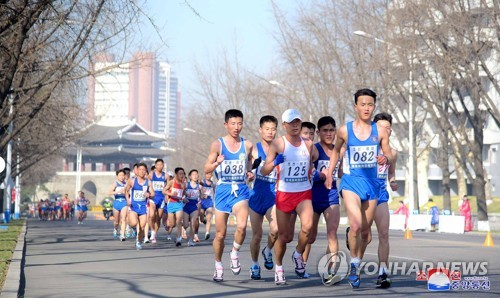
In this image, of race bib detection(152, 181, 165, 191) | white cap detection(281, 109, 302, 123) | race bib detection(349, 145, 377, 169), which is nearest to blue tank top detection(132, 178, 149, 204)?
race bib detection(152, 181, 165, 191)

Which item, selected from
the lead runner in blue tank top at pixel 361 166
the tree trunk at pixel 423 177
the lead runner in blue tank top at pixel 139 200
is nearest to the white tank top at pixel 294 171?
the lead runner in blue tank top at pixel 361 166

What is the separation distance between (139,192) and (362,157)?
11.5 metres

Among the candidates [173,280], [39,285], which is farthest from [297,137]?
[39,285]

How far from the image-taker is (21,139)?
5097cm

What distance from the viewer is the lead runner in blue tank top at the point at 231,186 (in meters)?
14.0

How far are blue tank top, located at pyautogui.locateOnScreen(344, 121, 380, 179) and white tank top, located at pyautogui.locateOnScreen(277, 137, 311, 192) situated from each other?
0.53 metres

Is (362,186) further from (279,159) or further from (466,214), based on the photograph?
(466,214)

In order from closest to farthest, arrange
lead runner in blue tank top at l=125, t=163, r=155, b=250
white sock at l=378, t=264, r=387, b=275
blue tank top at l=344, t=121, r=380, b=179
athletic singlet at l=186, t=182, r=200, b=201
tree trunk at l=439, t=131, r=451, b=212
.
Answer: white sock at l=378, t=264, r=387, b=275 → blue tank top at l=344, t=121, r=380, b=179 → lead runner in blue tank top at l=125, t=163, r=155, b=250 → athletic singlet at l=186, t=182, r=200, b=201 → tree trunk at l=439, t=131, r=451, b=212

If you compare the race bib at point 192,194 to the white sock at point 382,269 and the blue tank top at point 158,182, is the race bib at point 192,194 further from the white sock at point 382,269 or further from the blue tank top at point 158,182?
the white sock at point 382,269

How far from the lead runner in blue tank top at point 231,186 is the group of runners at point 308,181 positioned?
0.04 ft

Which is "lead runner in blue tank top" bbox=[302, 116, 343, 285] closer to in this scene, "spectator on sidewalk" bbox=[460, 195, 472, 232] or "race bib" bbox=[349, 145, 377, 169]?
"race bib" bbox=[349, 145, 377, 169]

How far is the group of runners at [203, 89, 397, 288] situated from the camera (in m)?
13.1

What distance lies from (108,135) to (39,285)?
125 metres

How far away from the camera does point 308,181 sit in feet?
44.2
